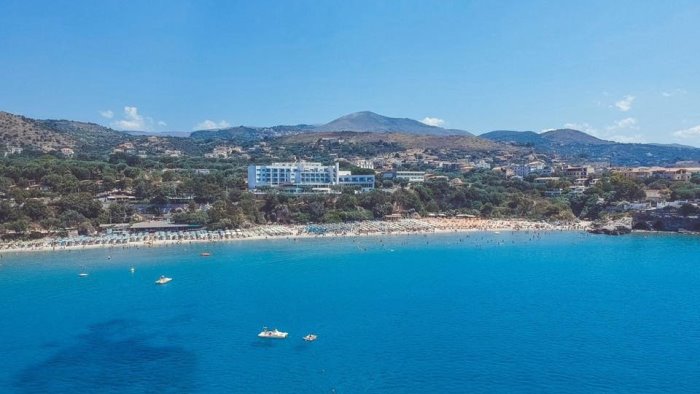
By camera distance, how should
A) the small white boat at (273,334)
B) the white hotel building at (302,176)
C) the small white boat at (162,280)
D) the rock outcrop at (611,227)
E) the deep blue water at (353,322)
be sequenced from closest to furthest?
the deep blue water at (353,322), the small white boat at (273,334), the small white boat at (162,280), the rock outcrop at (611,227), the white hotel building at (302,176)

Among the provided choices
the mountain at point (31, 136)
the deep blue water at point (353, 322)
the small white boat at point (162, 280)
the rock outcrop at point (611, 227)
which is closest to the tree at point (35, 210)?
the deep blue water at point (353, 322)

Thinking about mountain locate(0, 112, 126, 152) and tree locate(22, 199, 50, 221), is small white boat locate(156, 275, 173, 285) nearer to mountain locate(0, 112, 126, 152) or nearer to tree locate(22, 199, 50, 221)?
tree locate(22, 199, 50, 221)

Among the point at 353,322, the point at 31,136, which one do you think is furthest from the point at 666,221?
the point at 31,136

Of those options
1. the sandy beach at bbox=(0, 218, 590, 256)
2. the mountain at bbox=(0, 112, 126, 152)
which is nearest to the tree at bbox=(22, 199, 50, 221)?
the sandy beach at bbox=(0, 218, 590, 256)

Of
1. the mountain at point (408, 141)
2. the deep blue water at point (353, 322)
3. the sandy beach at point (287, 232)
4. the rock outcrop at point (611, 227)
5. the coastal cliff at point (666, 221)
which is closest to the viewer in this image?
the deep blue water at point (353, 322)

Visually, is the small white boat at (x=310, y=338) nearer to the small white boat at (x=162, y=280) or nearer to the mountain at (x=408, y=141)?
the small white boat at (x=162, y=280)

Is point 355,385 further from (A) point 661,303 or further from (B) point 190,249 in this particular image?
(B) point 190,249

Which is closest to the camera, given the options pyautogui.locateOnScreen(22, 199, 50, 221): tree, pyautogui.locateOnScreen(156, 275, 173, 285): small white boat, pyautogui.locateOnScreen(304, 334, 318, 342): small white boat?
pyautogui.locateOnScreen(304, 334, 318, 342): small white boat

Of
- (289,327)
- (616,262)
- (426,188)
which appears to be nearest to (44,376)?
(289,327)
